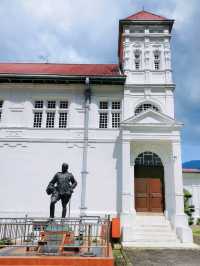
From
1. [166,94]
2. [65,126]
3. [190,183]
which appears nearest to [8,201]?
[65,126]

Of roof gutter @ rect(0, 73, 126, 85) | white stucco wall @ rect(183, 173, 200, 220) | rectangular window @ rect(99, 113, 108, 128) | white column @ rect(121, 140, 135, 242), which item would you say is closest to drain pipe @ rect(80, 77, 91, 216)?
roof gutter @ rect(0, 73, 126, 85)

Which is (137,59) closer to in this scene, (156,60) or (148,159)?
(156,60)

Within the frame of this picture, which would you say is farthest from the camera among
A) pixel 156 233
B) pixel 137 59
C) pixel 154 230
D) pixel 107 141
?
pixel 137 59

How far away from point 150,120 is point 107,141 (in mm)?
2933

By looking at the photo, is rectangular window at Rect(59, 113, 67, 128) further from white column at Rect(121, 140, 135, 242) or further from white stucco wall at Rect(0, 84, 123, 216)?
white column at Rect(121, 140, 135, 242)

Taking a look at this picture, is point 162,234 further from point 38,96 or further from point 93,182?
point 38,96

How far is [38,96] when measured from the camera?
16891mm

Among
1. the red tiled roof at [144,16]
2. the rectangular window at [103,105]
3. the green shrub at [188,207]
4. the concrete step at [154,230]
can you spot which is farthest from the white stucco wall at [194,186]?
the red tiled roof at [144,16]

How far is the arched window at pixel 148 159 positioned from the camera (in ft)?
51.4

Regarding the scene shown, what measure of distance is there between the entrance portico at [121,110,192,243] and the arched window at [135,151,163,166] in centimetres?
20

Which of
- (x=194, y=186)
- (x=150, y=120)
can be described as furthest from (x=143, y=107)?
(x=194, y=186)

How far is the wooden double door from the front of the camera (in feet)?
48.8

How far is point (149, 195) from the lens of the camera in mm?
15094

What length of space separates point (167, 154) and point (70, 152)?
19.6 feet
